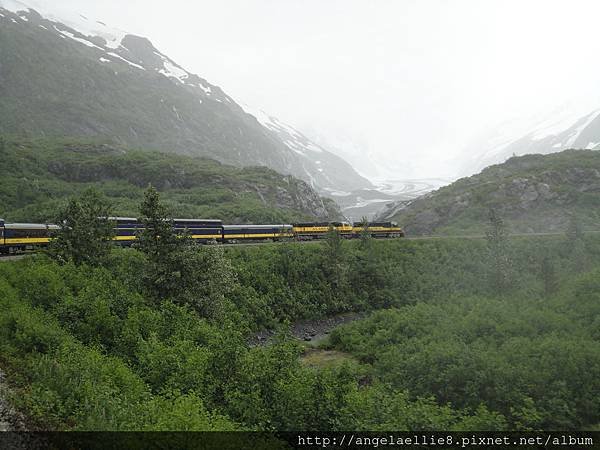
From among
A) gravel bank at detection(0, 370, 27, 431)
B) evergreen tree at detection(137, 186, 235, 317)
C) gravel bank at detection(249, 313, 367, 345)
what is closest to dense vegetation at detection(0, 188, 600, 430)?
→ evergreen tree at detection(137, 186, 235, 317)

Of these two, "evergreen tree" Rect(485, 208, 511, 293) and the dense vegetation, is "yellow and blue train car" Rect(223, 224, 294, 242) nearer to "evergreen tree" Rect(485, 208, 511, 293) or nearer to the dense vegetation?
the dense vegetation

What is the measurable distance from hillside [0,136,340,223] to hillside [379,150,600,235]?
31.7 metres

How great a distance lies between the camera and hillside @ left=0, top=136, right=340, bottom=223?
76.7 m

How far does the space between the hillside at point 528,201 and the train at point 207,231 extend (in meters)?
20.1

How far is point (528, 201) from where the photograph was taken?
89.8 meters

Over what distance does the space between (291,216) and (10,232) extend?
61547mm

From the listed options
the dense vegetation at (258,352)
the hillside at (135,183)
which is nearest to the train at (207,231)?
the dense vegetation at (258,352)

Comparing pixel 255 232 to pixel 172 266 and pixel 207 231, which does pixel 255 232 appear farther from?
pixel 172 266

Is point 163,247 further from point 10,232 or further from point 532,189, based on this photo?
point 532,189

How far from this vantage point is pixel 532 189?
91.5 meters

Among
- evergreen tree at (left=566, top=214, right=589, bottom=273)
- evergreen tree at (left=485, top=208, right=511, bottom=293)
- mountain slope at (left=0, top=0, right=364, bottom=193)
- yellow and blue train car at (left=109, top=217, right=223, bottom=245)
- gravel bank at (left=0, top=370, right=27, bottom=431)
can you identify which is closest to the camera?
gravel bank at (left=0, top=370, right=27, bottom=431)

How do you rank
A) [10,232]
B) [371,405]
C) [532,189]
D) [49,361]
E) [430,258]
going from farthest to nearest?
[532,189]
[430,258]
[10,232]
[371,405]
[49,361]

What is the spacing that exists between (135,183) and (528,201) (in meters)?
91.5

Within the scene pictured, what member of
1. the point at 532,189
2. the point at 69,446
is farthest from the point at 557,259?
the point at 69,446
